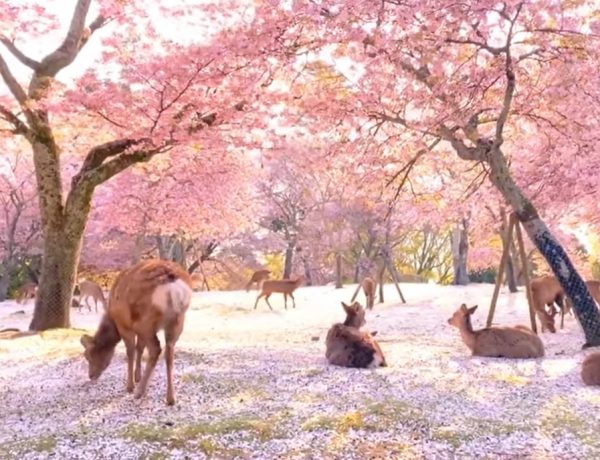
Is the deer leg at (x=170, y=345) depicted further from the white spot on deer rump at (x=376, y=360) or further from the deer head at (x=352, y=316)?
the deer head at (x=352, y=316)

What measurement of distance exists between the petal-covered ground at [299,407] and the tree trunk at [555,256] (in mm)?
462

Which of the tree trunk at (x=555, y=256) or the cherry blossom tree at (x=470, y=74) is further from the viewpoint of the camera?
the tree trunk at (x=555, y=256)

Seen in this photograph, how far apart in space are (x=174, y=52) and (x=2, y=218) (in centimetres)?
1991

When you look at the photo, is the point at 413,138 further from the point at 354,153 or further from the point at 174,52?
the point at 174,52

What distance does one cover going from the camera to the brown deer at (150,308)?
540 centimetres

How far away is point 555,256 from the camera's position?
30.7 ft

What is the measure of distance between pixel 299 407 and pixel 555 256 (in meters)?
5.69

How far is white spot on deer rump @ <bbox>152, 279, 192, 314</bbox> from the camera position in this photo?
211 inches

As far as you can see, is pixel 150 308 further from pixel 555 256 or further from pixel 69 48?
pixel 69 48

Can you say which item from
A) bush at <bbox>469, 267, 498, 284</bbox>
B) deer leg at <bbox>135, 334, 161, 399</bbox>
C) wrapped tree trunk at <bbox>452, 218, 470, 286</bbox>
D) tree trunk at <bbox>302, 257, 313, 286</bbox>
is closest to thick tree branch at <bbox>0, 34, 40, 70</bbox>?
deer leg at <bbox>135, 334, 161, 399</bbox>

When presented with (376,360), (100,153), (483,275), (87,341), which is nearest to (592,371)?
(376,360)

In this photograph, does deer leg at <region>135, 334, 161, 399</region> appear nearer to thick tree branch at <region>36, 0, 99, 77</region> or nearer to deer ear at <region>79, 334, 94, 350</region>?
deer ear at <region>79, 334, 94, 350</region>

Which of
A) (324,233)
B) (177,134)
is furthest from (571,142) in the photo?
(324,233)

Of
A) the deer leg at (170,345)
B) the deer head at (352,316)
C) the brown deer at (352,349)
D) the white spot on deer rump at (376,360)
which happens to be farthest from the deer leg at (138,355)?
the deer head at (352,316)
